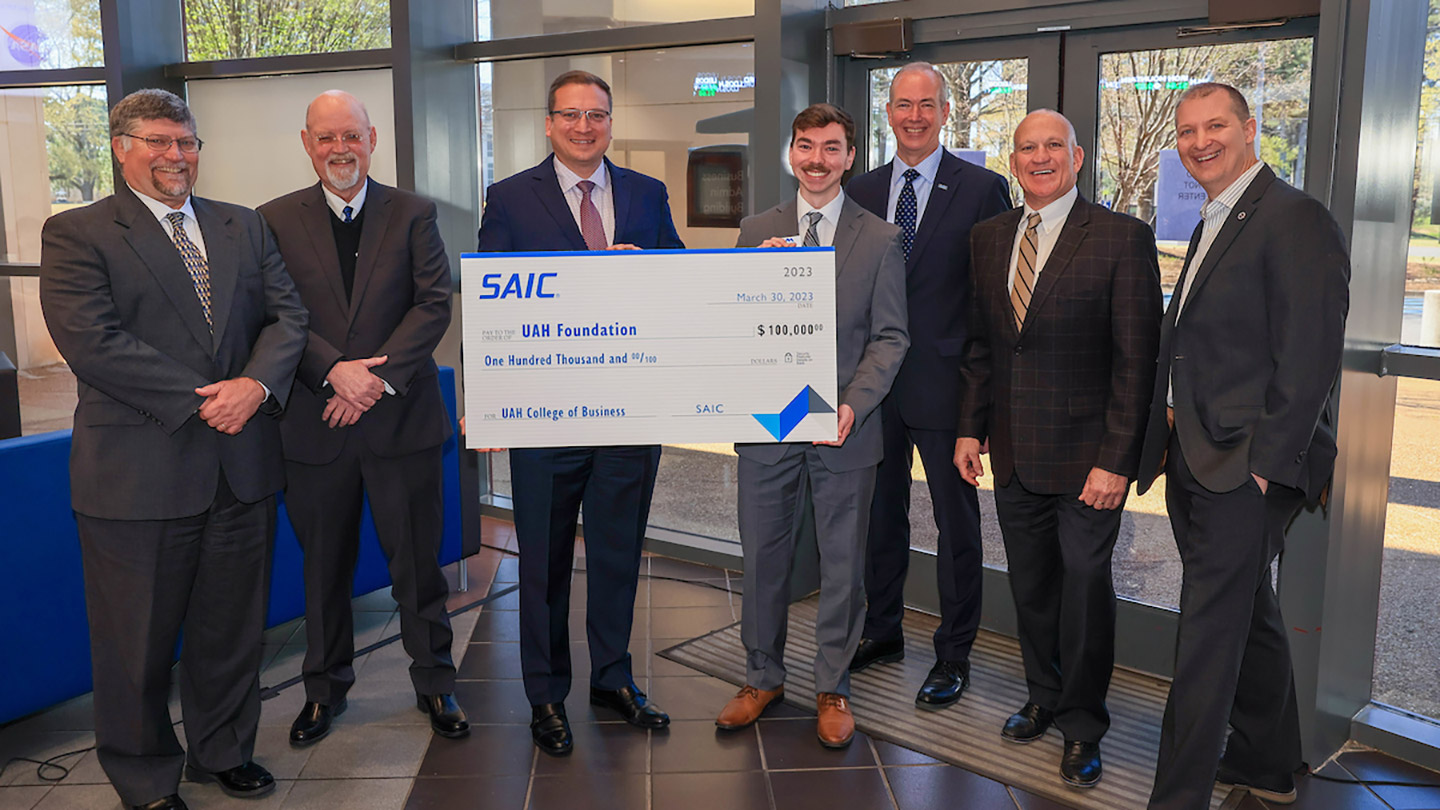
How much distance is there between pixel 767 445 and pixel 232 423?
4.76 feet

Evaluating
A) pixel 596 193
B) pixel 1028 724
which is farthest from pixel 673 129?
pixel 1028 724

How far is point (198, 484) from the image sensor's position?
109 inches

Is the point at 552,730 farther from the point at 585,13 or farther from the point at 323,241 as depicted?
the point at 585,13

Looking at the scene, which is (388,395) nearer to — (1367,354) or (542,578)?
(542,578)

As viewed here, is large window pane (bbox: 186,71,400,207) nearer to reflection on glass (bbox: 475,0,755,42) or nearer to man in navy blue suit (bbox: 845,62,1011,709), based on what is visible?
reflection on glass (bbox: 475,0,755,42)

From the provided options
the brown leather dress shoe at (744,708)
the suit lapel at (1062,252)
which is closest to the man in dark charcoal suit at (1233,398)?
the suit lapel at (1062,252)

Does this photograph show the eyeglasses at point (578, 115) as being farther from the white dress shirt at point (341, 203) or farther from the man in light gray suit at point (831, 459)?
the white dress shirt at point (341, 203)

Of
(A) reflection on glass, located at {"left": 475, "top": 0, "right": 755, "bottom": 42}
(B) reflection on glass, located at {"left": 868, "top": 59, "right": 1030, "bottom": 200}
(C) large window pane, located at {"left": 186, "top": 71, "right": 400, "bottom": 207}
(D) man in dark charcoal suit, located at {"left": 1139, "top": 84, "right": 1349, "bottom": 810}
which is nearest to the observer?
(D) man in dark charcoal suit, located at {"left": 1139, "top": 84, "right": 1349, "bottom": 810}

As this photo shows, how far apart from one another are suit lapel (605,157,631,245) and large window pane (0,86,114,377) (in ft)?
15.7

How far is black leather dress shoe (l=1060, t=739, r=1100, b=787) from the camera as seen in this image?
3.07 m

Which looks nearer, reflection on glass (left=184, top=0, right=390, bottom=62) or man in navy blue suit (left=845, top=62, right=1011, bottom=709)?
man in navy blue suit (left=845, top=62, right=1011, bottom=709)

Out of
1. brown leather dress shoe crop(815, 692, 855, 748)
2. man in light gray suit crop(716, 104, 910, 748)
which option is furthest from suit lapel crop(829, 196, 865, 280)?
brown leather dress shoe crop(815, 692, 855, 748)

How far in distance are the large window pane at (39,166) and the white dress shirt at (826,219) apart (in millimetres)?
5226

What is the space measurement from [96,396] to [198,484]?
32cm
